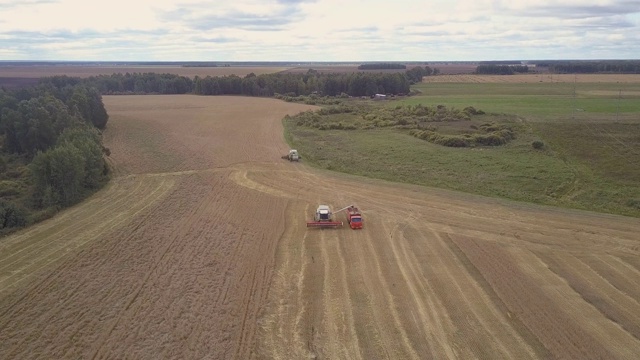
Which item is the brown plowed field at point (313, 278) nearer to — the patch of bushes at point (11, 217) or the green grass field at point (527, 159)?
the patch of bushes at point (11, 217)

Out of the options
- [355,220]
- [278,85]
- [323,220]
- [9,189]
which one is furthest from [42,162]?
[278,85]

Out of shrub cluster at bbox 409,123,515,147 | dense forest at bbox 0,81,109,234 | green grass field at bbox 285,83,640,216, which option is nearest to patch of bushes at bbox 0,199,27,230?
dense forest at bbox 0,81,109,234

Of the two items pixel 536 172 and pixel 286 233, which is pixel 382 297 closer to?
pixel 286 233

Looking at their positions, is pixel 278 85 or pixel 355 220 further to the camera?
pixel 278 85

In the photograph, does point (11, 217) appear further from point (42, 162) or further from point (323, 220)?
point (323, 220)

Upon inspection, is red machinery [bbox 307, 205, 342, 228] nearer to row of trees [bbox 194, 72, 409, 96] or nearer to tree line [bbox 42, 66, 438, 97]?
tree line [bbox 42, 66, 438, 97]

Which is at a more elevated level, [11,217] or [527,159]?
[527,159]
